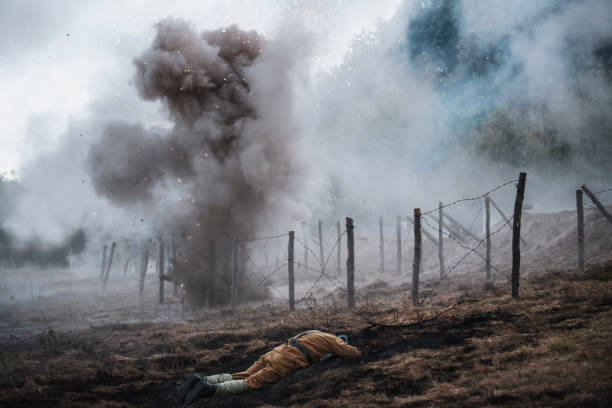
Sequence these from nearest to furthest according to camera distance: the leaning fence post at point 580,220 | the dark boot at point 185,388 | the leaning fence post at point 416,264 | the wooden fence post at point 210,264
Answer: the dark boot at point 185,388
the leaning fence post at point 416,264
the leaning fence post at point 580,220
the wooden fence post at point 210,264

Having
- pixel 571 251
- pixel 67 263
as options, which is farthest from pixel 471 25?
pixel 67 263

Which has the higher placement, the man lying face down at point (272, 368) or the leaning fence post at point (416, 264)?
the leaning fence post at point (416, 264)

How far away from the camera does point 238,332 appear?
36.3 feet

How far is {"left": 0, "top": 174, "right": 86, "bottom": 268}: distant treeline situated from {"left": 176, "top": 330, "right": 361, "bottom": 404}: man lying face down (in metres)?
50.0

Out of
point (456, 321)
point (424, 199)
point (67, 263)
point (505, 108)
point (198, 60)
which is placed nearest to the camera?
point (456, 321)

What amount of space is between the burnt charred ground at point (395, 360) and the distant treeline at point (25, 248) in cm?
4103

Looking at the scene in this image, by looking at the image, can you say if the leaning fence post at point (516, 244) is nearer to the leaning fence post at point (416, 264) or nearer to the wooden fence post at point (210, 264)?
the leaning fence post at point (416, 264)

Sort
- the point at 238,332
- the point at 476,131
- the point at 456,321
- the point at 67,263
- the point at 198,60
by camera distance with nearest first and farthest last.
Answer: the point at 456,321 < the point at 238,332 < the point at 198,60 < the point at 476,131 < the point at 67,263

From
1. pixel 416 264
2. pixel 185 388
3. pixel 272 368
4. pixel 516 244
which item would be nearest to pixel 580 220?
pixel 516 244

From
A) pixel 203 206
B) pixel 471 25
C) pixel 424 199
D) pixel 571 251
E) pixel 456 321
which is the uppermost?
pixel 471 25

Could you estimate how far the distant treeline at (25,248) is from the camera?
146 ft

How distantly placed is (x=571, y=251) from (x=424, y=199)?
27.0m

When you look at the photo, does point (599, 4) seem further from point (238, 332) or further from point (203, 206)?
point (238, 332)

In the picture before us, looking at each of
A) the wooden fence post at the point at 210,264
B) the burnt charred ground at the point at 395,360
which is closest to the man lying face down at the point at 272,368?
the burnt charred ground at the point at 395,360
